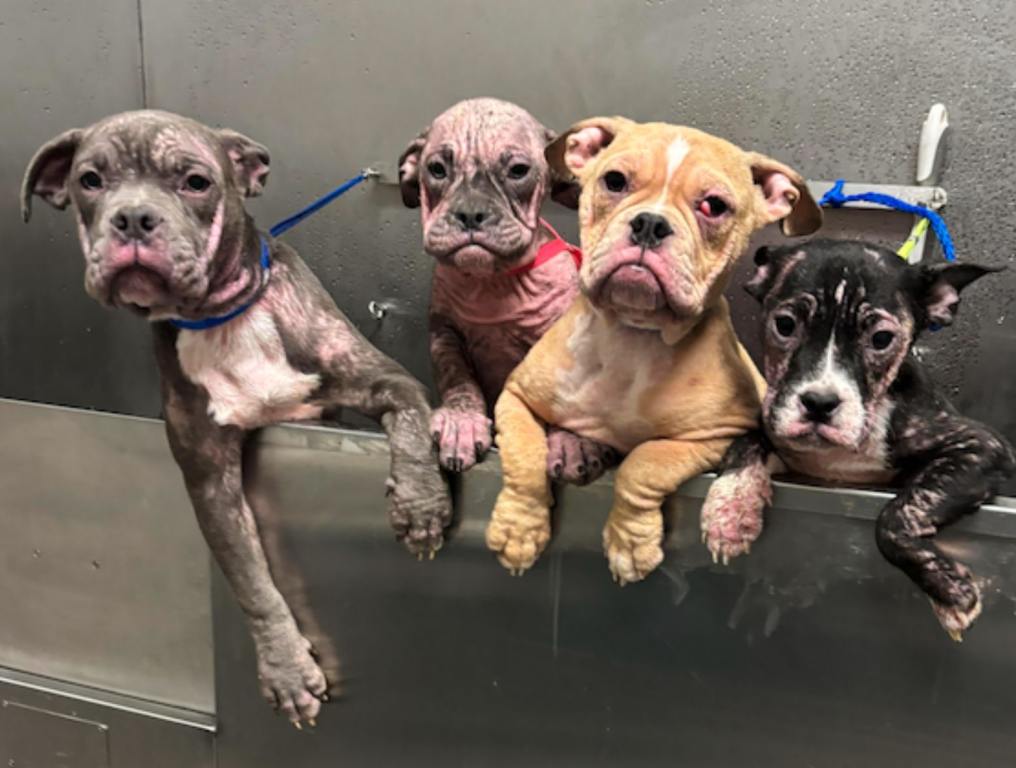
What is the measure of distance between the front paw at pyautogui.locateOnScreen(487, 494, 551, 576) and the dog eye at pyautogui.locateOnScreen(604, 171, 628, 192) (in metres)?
0.42

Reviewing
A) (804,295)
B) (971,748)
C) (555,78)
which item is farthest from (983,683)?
(555,78)

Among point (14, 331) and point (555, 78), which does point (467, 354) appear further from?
point (14, 331)

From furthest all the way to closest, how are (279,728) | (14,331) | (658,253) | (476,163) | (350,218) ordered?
(14,331)
(350,218)
(279,728)
(476,163)
(658,253)

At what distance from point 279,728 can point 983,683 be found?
1.06 metres

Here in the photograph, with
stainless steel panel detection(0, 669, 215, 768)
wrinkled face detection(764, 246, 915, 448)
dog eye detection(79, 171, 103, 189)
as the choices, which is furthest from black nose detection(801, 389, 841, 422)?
stainless steel panel detection(0, 669, 215, 768)

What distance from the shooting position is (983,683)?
0.97m

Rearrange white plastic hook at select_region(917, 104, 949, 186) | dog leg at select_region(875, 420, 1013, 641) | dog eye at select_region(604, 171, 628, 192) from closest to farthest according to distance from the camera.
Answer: dog leg at select_region(875, 420, 1013, 641), dog eye at select_region(604, 171, 628, 192), white plastic hook at select_region(917, 104, 949, 186)

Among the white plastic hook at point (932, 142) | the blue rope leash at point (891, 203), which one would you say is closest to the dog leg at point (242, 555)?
the blue rope leash at point (891, 203)

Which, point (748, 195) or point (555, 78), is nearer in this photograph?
point (748, 195)

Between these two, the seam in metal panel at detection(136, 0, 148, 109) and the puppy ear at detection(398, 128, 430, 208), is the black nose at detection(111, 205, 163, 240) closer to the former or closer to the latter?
the puppy ear at detection(398, 128, 430, 208)

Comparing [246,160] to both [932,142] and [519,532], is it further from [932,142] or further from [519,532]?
[932,142]

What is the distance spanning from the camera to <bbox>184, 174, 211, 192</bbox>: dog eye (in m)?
1.16

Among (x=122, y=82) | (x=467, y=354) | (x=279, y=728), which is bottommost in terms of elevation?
(x=279, y=728)

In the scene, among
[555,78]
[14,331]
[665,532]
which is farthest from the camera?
[14,331]
